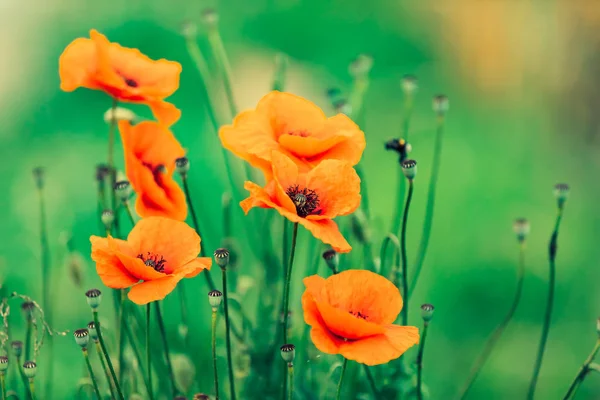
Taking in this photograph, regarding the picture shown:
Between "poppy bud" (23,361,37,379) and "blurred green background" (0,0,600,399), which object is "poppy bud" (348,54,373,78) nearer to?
"blurred green background" (0,0,600,399)

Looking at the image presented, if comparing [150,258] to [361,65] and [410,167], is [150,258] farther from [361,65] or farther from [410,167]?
[361,65]

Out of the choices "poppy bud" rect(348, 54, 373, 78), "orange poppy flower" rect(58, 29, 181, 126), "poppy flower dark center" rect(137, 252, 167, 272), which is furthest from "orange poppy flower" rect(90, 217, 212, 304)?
"poppy bud" rect(348, 54, 373, 78)

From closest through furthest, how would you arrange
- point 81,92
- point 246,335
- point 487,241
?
point 246,335
point 487,241
point 81,92

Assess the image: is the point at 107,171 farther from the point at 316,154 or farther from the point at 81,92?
the point at 81,92

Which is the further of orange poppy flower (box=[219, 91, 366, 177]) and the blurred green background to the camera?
the blurred green background

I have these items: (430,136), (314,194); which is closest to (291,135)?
(314,194)

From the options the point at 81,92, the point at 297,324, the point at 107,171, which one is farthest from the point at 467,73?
the point at 107,171
